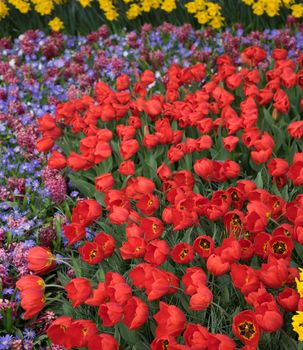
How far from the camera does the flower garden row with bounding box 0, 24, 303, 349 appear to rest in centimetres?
229

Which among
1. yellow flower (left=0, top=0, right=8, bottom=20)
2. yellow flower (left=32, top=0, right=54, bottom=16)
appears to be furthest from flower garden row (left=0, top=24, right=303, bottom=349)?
yellow flower (left=0, top=0, right=8, bottom=20)

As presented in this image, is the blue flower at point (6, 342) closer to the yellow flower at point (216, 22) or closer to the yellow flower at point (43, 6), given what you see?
the yellow flower at point (216, 22)

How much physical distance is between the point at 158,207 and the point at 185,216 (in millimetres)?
452

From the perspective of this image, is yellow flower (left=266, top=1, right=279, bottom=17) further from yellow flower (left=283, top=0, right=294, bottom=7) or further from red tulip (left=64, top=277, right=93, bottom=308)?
red tulip (left=64, top=277, right=93, bottom=308)

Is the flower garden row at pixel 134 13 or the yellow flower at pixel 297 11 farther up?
the flower garden row at pixel 134 13

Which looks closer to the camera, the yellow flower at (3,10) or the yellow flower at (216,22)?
the yellow flower at (216,22)

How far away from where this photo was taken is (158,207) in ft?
9.98

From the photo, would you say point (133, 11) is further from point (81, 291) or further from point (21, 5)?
point (81, 291)

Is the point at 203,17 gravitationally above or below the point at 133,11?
below

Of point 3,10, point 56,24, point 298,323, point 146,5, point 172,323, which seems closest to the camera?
point 298,323

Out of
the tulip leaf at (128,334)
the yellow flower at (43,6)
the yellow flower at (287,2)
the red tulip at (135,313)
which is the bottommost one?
the tulip leaf at (128,334)

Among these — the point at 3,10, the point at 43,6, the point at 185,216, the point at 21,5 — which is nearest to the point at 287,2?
the point at 43,6

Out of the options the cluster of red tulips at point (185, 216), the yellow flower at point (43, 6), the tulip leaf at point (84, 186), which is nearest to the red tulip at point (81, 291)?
the cluster of red tulips at point (185, 216)

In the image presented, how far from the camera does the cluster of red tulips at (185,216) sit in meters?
2.24
